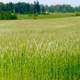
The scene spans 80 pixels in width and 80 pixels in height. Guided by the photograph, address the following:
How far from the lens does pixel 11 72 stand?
3664 millimetres

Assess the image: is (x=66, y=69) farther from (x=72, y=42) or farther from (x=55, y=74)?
(x=72, y=42)

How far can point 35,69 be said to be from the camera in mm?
3664

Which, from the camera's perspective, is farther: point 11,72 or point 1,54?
point 1,54

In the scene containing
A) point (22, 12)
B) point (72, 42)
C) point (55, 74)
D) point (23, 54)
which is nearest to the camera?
point (55, 74)

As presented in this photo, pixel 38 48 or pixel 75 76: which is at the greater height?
pixel 38 48

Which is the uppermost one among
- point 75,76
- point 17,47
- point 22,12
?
point 17,47

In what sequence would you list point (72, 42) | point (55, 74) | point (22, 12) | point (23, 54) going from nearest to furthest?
point (55, 74) < point (23, 54) < point (72, 42) < point (22, 12)

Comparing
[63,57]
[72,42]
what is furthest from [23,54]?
[72,42]

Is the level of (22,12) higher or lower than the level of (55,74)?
lower

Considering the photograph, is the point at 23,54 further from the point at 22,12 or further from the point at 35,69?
the point at 22,12

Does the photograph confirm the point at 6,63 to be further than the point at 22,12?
No

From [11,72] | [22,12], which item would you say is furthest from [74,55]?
[22,12]

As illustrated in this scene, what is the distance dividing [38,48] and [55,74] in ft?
1.49

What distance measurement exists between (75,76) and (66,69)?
128mm
